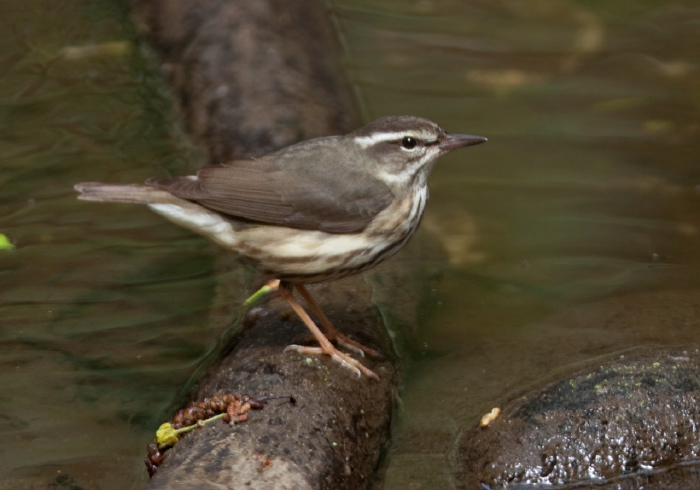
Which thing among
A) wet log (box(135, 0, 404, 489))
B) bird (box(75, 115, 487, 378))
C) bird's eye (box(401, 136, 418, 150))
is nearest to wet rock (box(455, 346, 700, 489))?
wet log (box(135, 0, 404, 489))

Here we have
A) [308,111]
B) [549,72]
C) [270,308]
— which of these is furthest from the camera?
[549,72]

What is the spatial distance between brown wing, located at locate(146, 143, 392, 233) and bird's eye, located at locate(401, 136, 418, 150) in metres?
0.27

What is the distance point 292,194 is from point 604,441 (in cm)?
215

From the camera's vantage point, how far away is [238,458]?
4301mm

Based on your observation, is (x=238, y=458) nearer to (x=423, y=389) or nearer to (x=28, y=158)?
(x=423, y=389)

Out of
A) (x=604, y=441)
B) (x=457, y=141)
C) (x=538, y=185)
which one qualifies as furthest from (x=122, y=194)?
(x=538, y=185)

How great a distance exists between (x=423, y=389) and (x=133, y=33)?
5180mm

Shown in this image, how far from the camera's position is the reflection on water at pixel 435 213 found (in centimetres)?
567

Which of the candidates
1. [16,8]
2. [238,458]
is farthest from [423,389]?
[16,8]

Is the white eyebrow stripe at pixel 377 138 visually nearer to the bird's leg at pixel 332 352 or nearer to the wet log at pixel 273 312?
the wet log at pixel 273 312

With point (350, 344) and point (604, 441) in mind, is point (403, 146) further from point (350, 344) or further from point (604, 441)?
point (604, 441)

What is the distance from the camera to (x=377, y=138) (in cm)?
591

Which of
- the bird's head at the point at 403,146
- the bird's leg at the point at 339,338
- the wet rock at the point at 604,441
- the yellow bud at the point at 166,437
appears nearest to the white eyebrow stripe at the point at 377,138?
the bird's head at the point at 403,146

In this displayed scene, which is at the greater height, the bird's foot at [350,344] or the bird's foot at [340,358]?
the bird's foot at [340,358]
